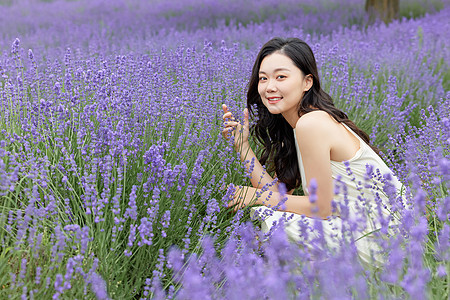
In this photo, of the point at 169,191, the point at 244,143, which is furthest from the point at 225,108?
the point at 169,191

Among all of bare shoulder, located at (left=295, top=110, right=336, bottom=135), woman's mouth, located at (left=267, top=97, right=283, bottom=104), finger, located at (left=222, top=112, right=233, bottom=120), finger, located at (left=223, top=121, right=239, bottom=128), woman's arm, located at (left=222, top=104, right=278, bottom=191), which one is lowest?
woman's arm, located at (left=222, top=104, right=278, bottom=191)

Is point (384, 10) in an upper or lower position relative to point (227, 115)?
upper

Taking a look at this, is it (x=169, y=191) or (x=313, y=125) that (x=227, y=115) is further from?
(x=169, y=191)

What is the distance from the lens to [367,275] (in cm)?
167

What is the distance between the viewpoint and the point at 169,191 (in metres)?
2.23

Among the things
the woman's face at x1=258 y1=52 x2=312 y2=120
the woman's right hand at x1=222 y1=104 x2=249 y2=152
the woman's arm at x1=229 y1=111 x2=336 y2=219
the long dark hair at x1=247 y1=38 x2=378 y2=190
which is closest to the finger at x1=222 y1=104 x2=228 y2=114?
the woman's right hand at x1=222 y1=104 x2=249 y2=152

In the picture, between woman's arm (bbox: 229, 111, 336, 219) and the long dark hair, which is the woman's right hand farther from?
woman's arm (bbox: 229, 111, 336, 219)

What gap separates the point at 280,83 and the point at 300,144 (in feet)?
1.18

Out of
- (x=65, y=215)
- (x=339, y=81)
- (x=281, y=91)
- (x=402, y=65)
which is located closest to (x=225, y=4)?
(x=402, y=65)

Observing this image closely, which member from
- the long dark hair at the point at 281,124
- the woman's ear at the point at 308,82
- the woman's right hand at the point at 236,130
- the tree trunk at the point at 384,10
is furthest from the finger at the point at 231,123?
the tree trunk at the point at 384,10

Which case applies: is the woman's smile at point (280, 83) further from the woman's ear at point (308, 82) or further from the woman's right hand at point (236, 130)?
the woman's right hand at point (236, 130)

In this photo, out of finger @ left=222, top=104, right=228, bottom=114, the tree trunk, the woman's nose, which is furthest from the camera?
the tree trunk

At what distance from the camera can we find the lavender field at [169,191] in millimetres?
1515

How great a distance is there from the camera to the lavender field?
1.51 metres
